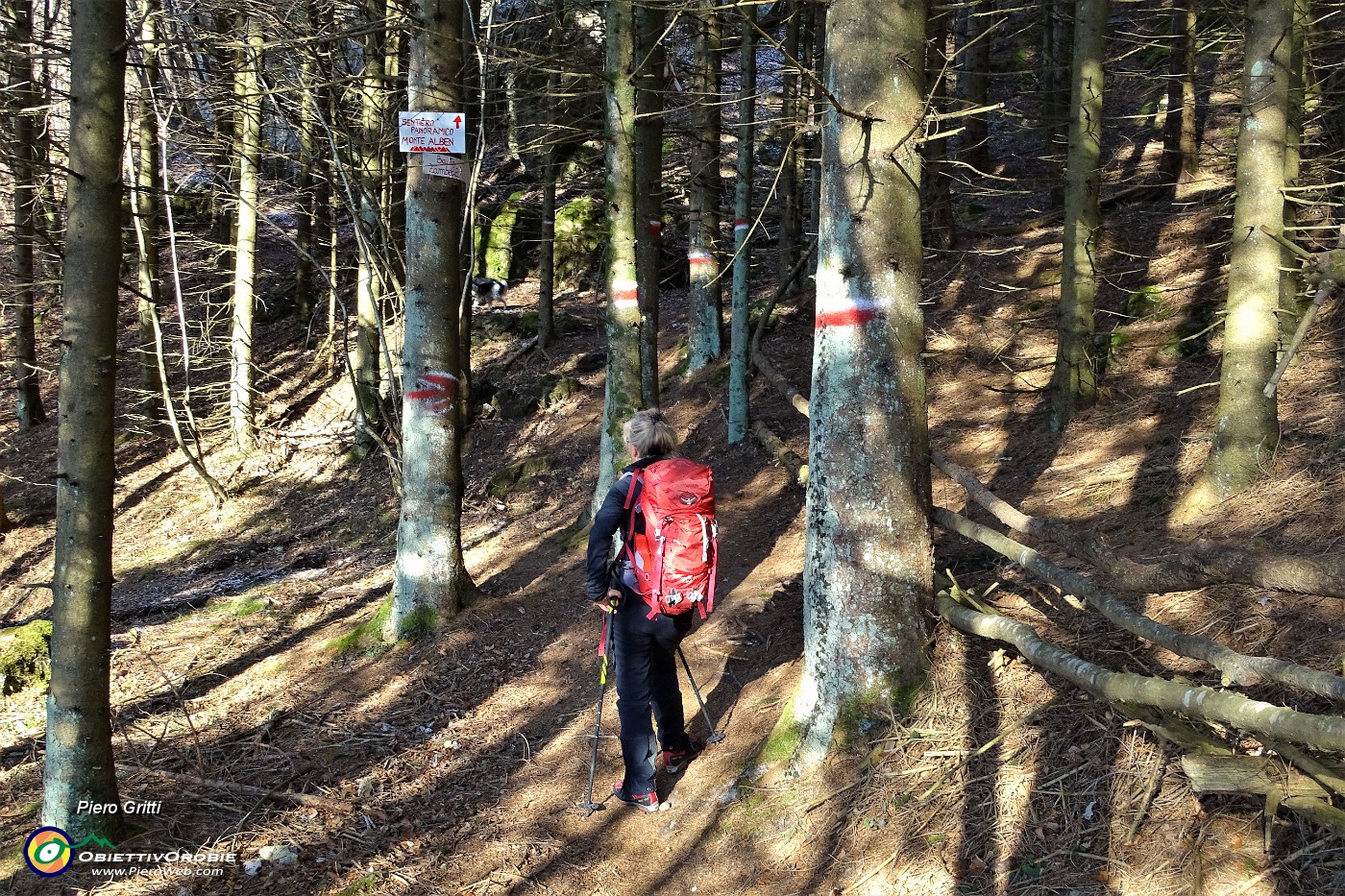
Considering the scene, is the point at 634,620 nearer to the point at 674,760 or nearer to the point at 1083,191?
the point at 674,760

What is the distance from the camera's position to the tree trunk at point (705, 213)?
12008 mm

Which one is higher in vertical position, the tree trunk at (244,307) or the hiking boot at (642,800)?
the tree trunk at (244,307)

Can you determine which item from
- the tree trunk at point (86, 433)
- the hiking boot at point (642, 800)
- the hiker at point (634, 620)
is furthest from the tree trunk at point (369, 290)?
the hiking boot at point (642, 800)

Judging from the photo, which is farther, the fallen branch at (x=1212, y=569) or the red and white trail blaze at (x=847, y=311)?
the red and white trail blaze at (x=847, y=311)

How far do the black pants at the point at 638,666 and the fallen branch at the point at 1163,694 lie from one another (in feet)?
4.85

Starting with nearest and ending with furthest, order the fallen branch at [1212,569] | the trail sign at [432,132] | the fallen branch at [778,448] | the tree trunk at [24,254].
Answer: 1. the fallen branch at [1212,569]
2. the trail sign at [432,132]
3. the fallen branch at [778,448]
4. the tree trunk at [24,254]

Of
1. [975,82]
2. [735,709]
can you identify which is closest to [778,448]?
[735,709]

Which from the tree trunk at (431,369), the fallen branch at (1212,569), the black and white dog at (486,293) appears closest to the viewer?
the fallen branch at (1212,569)

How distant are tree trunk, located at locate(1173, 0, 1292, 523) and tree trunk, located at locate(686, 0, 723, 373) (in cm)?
584

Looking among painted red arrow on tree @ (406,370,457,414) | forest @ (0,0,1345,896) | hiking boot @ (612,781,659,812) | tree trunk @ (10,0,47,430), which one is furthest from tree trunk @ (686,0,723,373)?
tree trunk @ (10,0,47,430)

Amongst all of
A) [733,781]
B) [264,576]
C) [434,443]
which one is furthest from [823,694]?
[264,576]

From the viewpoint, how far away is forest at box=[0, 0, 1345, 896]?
3938mm

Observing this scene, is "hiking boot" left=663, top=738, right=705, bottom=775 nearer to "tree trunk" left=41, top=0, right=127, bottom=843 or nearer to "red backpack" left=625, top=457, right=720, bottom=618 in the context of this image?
"red backpack" left=625, top=457, right=720, bottom=618

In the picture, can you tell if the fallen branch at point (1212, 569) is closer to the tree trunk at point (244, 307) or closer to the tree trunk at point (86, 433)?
the tree trunk at point (86, 433)
